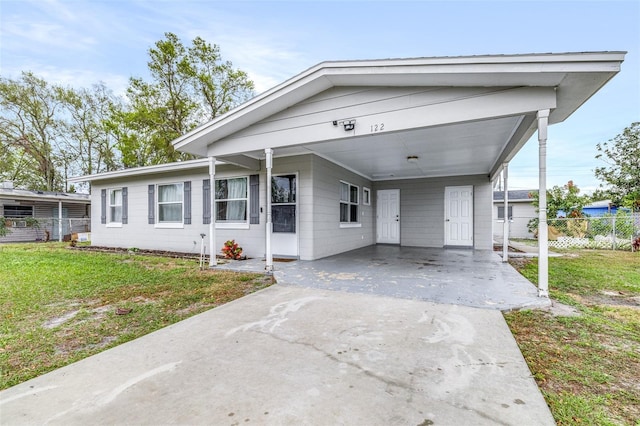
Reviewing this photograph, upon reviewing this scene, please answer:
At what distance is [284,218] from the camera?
22.1ft

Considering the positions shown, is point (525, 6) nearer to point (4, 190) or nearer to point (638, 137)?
point (638, 137)

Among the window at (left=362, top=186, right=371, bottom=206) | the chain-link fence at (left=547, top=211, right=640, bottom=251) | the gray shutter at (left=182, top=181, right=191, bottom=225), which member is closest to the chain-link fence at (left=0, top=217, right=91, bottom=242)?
the gray shutter at (left=182, top=181, right=191, bottom=225)

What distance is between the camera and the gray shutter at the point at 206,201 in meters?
7.71

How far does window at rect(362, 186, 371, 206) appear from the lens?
9.57 meters

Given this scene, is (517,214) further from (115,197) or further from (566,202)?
(115,197)

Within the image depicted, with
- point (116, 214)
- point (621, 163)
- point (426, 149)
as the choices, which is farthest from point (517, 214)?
point (116, 214)

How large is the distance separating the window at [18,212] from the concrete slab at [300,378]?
17449 mm

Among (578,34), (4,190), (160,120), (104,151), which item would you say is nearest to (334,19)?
(578,34)

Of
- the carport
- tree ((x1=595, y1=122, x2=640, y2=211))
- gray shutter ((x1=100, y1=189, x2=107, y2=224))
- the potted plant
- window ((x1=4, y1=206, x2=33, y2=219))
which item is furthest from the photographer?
window ((x1=4, y1=206, x2=33, y2=219))

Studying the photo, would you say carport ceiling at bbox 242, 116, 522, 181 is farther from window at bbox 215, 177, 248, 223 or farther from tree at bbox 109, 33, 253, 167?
tree at bbox 109, 33, 253, 167

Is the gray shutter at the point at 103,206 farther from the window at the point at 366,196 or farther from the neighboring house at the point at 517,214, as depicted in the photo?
the neighboring house at the point at 517,214

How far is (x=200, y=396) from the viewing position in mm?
1722

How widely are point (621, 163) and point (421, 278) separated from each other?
15.2 metres

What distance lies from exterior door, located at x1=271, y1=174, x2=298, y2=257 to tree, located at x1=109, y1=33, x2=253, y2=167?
11.7 metres
